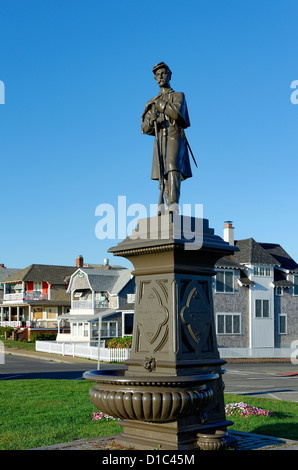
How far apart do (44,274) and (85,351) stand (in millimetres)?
27229

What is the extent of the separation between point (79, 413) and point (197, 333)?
5.95 metres

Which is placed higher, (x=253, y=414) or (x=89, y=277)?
(x=89, y=277)

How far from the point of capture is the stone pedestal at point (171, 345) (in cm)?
678

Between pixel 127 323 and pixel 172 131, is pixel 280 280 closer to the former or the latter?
pixel 127 323

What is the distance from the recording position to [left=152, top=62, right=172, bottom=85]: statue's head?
8.66 meters

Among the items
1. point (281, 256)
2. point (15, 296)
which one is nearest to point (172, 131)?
point (281, 256)

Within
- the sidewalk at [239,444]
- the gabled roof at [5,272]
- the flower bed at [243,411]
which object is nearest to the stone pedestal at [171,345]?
the sidewalk at [239,444]

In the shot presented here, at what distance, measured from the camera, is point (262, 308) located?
46281 mm

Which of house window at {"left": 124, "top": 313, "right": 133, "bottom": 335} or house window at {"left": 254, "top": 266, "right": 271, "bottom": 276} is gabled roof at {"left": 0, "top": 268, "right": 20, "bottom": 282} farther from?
house window at {"left": 254, "top": 266, "right": 271, "bottom": 276}

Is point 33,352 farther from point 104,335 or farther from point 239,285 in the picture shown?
point 239,285

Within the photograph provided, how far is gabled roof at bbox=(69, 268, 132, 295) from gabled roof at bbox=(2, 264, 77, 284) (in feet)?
37.2

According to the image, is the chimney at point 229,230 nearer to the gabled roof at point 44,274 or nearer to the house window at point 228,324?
the house window at point 228,324
